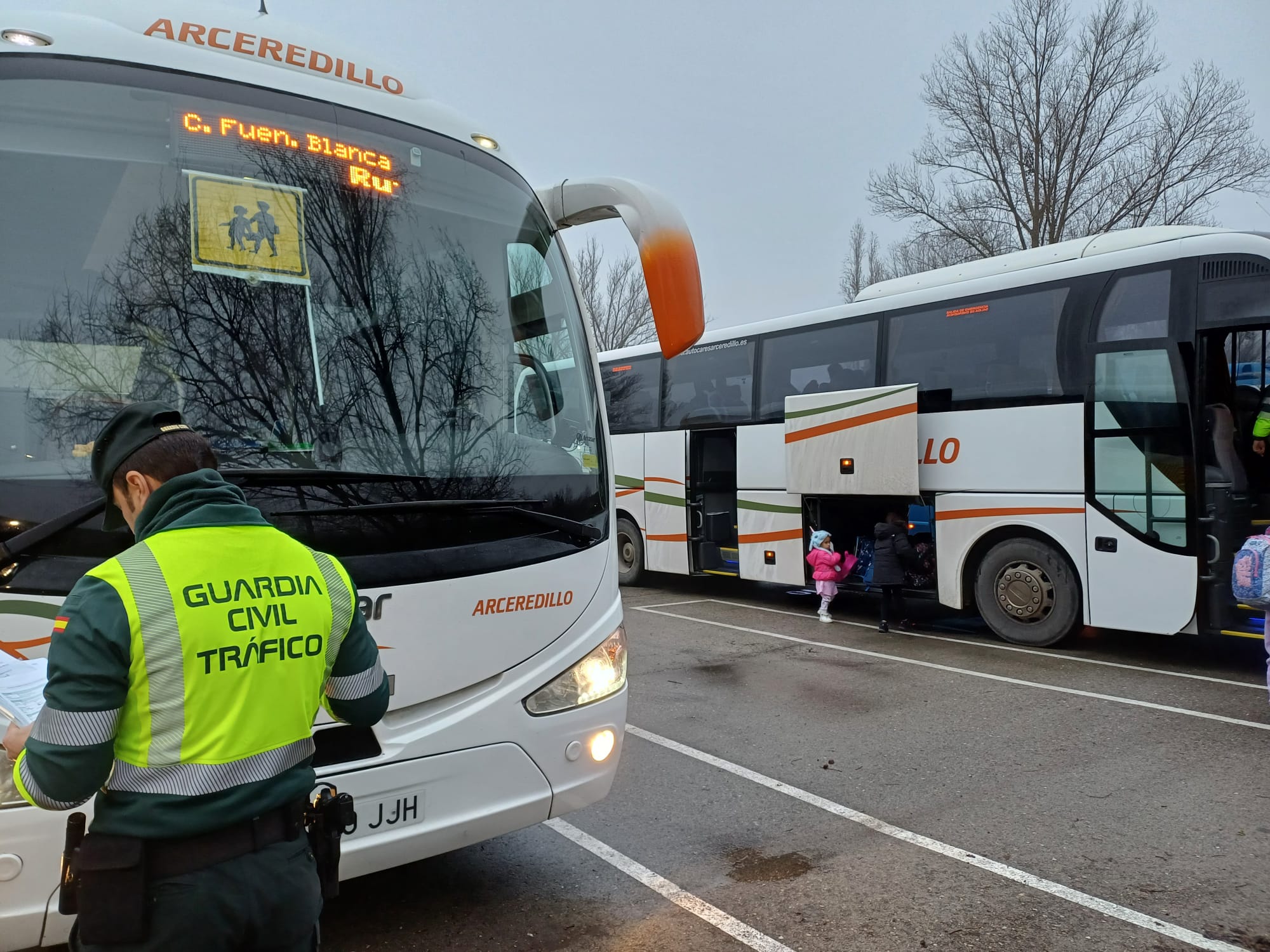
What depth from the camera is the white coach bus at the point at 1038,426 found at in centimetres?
820

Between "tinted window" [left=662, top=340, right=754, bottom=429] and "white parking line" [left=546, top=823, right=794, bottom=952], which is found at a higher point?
"tinted window" [left=662, top=340, right=754, bottom=429]

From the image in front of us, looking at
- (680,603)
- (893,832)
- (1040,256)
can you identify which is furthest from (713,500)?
(893,832)

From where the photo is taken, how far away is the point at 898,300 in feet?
35.5

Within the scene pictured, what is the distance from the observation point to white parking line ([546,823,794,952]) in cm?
360

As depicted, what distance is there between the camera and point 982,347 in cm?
988

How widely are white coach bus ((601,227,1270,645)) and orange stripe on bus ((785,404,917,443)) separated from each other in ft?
0.08

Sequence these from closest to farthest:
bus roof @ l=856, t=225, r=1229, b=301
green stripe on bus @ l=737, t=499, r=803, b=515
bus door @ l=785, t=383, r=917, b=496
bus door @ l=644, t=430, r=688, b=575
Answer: bus roof @ l=856, t=225, r=1229, b=301, bus door @ l=785, t=383, r=917, b=496, green stripe on bus @ l=737, t=499, r=803, b=515, bus door @ l=644, t=430, r=688, b=575

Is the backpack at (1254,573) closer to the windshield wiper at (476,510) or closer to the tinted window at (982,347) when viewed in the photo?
the tinted window at (982,347)

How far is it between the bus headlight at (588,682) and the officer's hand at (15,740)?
1.78 metres

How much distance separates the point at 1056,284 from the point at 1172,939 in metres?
7.07

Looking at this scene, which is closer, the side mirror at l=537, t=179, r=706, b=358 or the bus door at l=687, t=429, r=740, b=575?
the side mirror at l=537, t=179, r=706, b=358

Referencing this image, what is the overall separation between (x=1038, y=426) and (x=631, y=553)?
7240mm

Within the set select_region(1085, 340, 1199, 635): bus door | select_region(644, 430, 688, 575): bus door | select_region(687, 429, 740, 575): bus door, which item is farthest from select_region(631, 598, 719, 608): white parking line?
select_region(1085, 340, 1199, 635): bus door

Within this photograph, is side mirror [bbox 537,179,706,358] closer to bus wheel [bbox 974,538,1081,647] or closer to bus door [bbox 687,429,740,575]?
bus wheel [bbox 974,538,1081,647]
